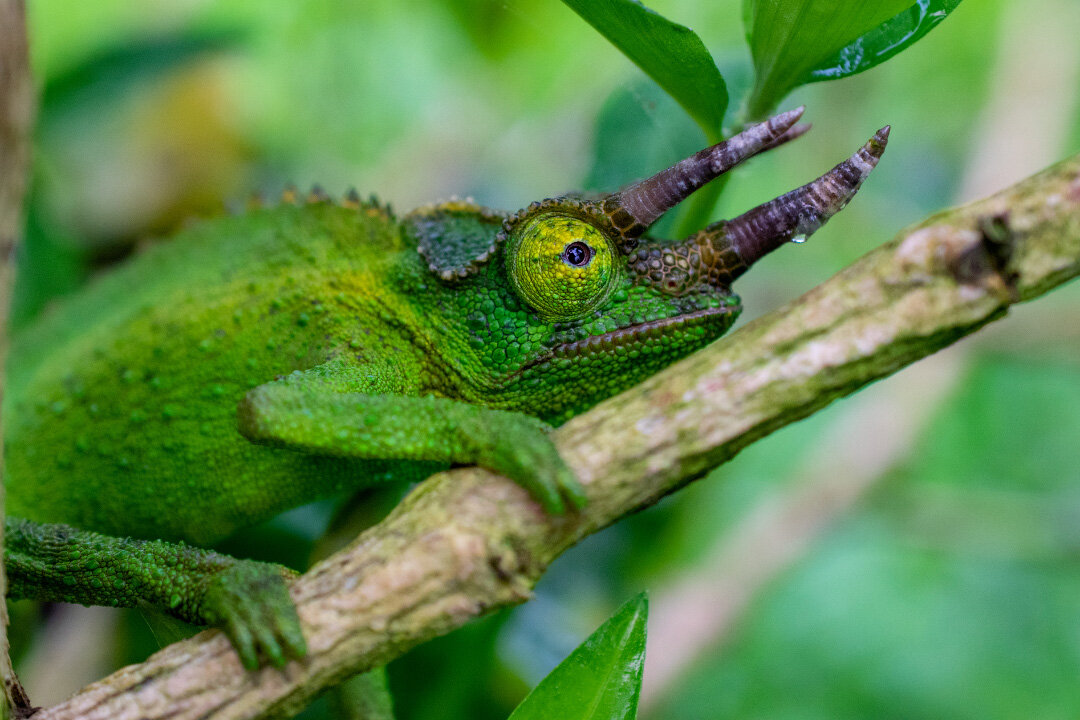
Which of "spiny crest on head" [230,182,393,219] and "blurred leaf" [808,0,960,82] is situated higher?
"spiny crest on head" [230,182,393,219]

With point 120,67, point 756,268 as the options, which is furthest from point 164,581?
point 756,268

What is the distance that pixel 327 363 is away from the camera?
1466 millimetres

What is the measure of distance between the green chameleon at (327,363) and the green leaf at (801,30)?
10cm

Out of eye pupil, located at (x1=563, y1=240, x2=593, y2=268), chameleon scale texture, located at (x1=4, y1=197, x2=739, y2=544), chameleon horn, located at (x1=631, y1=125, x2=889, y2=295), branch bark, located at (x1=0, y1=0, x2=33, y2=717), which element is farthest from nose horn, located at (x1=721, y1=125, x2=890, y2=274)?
branch bark, located at (x1=0, y1=0, x2=33, y2=717)

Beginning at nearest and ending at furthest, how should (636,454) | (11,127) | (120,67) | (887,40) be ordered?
1. (11,127)
2. (636,454)
3. (887,40)
4. (120,67)

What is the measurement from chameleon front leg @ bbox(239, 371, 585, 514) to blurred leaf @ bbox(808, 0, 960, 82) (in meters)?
0.72

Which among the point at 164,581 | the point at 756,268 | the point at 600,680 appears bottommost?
the point at 600,680

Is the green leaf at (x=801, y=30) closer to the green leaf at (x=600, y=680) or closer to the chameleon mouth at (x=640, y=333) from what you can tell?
the chameleon mouth at (x=640, y=333)

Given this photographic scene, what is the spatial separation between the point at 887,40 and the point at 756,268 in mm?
2582

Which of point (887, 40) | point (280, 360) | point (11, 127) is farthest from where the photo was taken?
point (280, 360)

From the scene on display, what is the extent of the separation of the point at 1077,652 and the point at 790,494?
1811mm

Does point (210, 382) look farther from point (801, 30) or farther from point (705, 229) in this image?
point (801, 30)

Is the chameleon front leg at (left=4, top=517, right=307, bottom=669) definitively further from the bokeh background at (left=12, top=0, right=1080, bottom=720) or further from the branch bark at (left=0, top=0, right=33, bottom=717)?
the bokeh background at (left=12, top=0, right=1080, bottom=720)

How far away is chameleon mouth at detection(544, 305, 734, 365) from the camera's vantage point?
→ 57.2 inches
